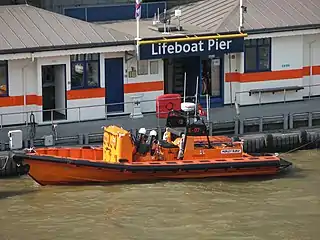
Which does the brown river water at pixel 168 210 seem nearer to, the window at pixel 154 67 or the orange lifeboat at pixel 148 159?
the orange lifeboat at pixel 148 159

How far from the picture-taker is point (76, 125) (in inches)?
1261

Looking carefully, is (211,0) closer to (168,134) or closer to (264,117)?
(264,117)

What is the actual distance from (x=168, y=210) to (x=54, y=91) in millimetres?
8846

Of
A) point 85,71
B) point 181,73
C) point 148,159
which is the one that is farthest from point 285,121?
point 85,71

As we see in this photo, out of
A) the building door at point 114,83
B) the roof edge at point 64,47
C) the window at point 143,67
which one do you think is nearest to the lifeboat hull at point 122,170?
the roof edge at point 64,47

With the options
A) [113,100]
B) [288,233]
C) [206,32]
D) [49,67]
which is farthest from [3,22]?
[288,233]

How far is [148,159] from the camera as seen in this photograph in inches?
1115

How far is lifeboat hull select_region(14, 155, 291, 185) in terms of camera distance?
27.4 metres

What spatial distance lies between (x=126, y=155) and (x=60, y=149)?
1.92 meters

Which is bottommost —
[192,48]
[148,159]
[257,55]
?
[148,159]

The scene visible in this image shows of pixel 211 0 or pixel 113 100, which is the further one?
pixel 211 0

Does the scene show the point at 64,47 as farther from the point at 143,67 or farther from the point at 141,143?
the point at 141,143

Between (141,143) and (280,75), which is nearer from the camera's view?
(141,143)

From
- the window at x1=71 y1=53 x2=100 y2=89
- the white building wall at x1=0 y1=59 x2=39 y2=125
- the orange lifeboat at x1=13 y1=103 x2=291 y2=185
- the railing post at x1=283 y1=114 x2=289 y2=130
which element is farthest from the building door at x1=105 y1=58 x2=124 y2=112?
the railing post at x1=283 y1=114 x2=289 y2=130
